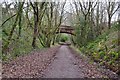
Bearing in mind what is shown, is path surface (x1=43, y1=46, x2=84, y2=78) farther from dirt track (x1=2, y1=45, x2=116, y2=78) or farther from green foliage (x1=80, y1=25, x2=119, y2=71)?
green foliage (x1=80, y1=25, x2=119, y2=71)

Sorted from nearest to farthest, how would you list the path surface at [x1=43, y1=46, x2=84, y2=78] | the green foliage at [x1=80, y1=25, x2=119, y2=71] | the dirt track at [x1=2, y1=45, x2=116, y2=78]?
1. the dirt track at [x1=2, y1=45, x2=116, y2=78]
2. the path surface at [x1=43, y1=46, x2=84, y2=78]
3. the green foliage at [x1=80, y1=25, x2=119, y2=71]

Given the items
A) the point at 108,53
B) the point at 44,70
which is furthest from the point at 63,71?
the point at 108,53

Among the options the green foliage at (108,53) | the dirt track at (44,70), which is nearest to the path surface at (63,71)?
the dirt track at (44,70)

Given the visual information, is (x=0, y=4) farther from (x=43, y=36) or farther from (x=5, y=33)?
(x=43, y=36)

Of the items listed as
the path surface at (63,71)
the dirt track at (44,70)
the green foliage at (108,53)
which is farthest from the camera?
the green foliage at (108,53)

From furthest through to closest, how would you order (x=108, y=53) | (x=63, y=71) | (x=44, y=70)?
1. (x=108, y=53)
2. (x=63, y=71)
3. (x=44, y=70)

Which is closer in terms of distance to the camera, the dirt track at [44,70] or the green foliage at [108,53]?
the dirt track at [44,70]

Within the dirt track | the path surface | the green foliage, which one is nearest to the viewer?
the dirt track

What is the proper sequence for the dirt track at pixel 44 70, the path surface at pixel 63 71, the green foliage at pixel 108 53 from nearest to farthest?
1. the dirt track at pixel 44 70
2. the path surface at pixel 63 71
3. the green foliage at pixel 108 53

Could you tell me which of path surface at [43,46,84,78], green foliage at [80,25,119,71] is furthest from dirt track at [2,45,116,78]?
green foliage at [80,25,119,71]

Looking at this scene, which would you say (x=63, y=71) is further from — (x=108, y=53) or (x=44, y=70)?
(x=108, y=53)

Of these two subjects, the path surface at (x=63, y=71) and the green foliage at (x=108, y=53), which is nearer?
the path surface at (x=63, y=71)

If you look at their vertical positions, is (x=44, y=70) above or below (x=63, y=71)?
above

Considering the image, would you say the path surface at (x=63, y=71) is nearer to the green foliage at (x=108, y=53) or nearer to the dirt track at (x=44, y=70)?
the dirt track at (x=44, y=70)
